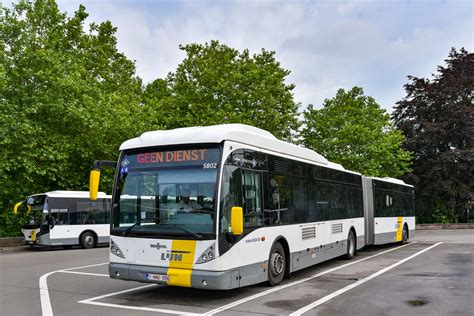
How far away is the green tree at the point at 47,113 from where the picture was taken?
863 inches

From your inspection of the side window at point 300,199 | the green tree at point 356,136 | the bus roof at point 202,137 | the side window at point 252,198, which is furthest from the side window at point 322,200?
the green tree at point 356,136

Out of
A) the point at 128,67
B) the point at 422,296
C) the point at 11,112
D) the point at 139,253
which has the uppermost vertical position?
the point at 128,67

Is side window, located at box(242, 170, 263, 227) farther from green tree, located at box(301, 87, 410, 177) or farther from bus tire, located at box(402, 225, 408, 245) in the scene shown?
green tree, located at box(301, 87, 410, 177)

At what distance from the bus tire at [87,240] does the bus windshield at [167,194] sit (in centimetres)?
1587

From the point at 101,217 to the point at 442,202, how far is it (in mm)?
28013

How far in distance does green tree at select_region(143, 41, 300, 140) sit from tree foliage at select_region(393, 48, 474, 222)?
467 inches

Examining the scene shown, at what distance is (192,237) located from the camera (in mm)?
7895

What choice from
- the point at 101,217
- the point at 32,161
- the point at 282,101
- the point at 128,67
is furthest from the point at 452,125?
the point at 32,161

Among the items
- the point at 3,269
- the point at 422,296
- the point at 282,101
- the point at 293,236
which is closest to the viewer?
the point at 422,296

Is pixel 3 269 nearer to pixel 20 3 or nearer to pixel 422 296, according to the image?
pixel 422 296

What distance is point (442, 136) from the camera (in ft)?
125

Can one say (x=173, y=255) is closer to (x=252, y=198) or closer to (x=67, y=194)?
(x=252, y=198)

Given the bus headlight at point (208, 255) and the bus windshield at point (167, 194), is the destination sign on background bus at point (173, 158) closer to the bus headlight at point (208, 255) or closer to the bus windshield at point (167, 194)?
the bus windshield at point (167, 194)

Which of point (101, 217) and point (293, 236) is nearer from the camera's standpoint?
point (293, 236)
